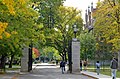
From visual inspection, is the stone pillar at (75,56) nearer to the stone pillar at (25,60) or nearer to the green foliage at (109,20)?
the stone pillar at (25,60)

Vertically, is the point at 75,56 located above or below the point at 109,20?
below

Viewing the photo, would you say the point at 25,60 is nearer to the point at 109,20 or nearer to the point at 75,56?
the point at 75,56

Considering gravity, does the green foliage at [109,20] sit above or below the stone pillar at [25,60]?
above

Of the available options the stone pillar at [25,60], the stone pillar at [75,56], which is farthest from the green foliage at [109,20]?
the stone pillar at [25,60]

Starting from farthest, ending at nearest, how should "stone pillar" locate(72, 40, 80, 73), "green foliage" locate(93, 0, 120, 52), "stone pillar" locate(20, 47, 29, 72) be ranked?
1. "green foliage" locate(93, 0, 120, 52)
2. "stone pillar" locate(20, 47, 29, 72)
3. "stone pillar" locate(72, 40, 80, 73)

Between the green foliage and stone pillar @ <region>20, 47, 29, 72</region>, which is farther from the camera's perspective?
the green foliage

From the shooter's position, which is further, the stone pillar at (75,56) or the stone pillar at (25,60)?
the stone pillar at (25,60)

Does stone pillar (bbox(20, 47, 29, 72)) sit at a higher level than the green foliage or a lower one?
lower

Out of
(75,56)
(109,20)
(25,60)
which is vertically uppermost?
(109,20)

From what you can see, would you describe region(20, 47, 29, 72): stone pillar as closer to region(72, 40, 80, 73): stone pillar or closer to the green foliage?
region(72, 40, 80, 73): stone pillar

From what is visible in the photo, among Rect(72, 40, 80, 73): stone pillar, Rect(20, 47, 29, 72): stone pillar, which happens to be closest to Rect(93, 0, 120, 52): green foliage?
Rect(72, 40, 80, 73): stone pillar

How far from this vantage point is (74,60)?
148 ft

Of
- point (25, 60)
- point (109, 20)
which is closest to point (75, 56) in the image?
point (25, 60)

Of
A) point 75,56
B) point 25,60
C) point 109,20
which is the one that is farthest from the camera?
point 109,20
